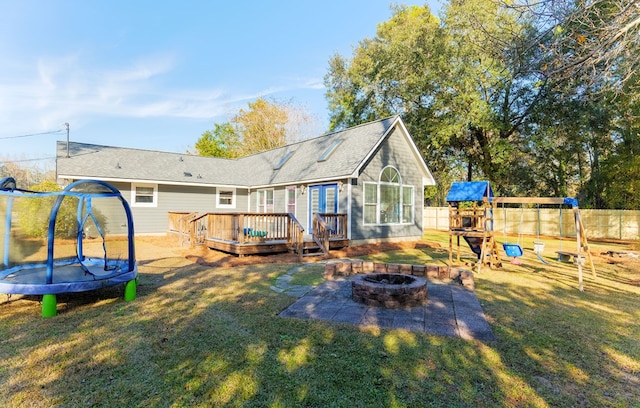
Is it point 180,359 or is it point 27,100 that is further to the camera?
point 27,100

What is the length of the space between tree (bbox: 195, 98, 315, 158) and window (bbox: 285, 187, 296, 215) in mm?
20143

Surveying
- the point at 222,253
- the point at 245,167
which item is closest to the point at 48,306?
the point at 222,253

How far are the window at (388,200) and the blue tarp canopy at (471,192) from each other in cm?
438

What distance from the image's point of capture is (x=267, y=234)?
10.9 meters

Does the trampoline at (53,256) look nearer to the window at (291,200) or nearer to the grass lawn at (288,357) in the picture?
the grass lawn at (288,357)

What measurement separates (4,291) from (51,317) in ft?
2.41

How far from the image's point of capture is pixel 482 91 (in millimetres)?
20547

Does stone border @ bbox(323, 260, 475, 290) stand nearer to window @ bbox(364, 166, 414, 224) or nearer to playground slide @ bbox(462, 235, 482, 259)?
playground slide @ bbox(462, 235, 482, 259)

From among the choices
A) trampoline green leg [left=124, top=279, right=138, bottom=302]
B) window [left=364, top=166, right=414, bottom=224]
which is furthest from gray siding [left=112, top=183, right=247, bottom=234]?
trampoline green leg [left=124, top=279, right=138, bottom=302]

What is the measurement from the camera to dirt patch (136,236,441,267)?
9.58 meters

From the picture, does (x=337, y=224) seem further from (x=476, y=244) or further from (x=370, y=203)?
(x=476, y=244)

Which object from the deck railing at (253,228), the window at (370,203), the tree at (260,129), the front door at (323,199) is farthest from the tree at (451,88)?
the deck railing at (253,228)

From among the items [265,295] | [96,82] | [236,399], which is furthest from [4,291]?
[96,82]

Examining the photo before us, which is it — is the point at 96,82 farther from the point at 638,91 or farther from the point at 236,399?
the point at 638,91
